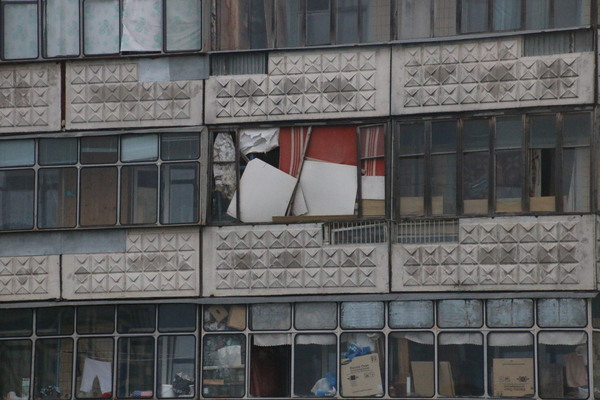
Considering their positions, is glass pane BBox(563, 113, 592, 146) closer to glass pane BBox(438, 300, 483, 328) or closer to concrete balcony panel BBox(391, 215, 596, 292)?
concrete balcony panel BBox(391, 215, 596, 292)

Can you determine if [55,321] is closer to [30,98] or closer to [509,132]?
[30,98]

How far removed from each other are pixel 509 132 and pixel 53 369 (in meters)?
8.50

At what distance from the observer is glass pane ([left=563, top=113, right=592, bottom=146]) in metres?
22.8

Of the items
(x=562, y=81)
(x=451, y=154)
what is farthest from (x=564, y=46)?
(x=451, y=154)

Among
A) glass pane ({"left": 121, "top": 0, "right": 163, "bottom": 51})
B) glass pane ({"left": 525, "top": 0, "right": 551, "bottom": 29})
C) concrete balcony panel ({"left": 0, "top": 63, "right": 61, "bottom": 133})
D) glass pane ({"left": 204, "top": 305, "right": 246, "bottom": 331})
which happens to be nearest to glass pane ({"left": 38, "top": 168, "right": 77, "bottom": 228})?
concrete balcony panel ({"left": 0, "top": 63, "right": 61, "bottom": 133})

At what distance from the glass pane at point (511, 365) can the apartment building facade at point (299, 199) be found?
3 centimetres

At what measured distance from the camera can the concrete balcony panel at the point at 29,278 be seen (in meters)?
24.8

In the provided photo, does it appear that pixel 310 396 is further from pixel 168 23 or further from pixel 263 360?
pixel 168 23

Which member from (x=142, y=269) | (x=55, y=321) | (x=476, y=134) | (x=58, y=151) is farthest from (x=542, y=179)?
(x=55, y=321)

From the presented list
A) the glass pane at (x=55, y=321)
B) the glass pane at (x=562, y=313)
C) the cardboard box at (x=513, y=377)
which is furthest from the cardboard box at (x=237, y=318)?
the glass pane at (x=562, y=313)

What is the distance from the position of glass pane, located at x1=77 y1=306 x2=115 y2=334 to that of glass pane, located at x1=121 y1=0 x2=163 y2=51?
4362 millimetres

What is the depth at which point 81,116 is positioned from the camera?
2505cm

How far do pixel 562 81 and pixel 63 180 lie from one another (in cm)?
842

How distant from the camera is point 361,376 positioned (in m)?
23.5
